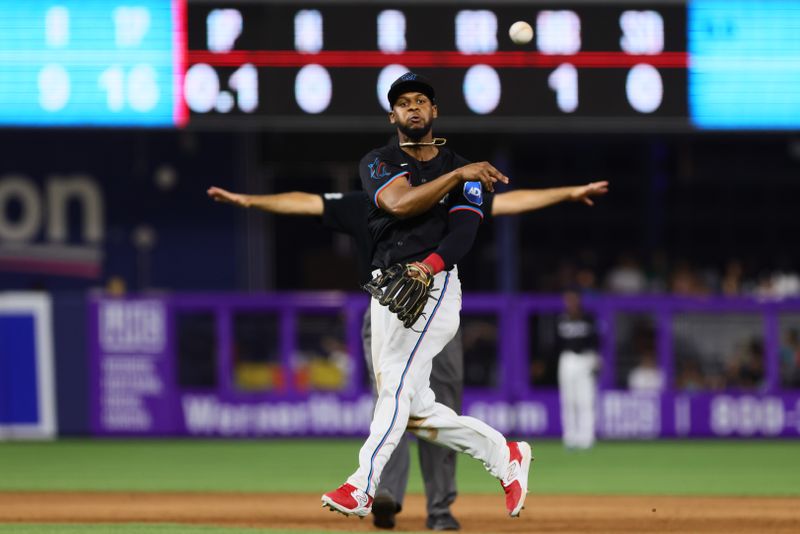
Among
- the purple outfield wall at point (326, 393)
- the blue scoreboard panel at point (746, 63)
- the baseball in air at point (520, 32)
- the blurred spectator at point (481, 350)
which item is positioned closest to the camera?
the baseball in air at point (520, 32)

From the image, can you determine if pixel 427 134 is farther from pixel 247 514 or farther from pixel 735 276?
pixel 735 276

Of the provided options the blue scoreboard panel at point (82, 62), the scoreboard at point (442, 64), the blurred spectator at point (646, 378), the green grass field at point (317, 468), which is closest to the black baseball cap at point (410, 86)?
the green grass field at point (317, 468)

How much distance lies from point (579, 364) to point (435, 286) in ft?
30.8

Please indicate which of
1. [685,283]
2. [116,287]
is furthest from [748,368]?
[116,287]

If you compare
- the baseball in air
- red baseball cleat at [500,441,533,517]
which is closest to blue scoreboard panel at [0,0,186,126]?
the baseball in air

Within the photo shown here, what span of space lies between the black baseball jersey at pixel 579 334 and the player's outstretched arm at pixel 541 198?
8.37 meters

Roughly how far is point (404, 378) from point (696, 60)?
23.3 feet

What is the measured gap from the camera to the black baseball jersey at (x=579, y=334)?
1553 centimetres

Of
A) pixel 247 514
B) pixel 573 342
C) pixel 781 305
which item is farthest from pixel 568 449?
pixel 247 514

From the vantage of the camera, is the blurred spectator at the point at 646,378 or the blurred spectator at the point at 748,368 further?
the blurred spectator at the point at 748,368

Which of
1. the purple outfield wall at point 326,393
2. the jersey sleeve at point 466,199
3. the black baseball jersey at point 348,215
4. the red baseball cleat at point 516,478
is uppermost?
the jersey sleeve at point 466,199

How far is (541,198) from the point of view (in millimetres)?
7074

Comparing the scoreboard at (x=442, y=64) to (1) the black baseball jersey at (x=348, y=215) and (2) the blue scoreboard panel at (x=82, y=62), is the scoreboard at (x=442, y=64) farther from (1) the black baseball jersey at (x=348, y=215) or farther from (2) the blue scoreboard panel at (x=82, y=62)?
(1) the black baseball jersey at (x=348, y=215)

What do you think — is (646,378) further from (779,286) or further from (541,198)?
(541,198)
